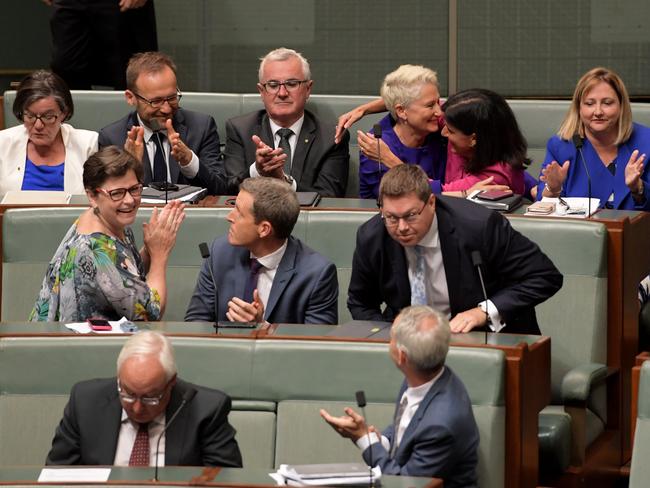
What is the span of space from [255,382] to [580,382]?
0.75 metres

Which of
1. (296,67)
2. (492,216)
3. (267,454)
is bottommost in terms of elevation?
(267,454)

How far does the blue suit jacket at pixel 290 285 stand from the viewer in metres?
2.97

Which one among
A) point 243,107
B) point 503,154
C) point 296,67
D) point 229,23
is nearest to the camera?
point 503,154

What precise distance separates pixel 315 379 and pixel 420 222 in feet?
1.30

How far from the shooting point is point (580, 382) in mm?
2945

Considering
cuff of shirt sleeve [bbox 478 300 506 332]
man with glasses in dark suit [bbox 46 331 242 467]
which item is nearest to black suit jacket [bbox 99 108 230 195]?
cuff of shirt sleeve [bbox 478 300 506 332]

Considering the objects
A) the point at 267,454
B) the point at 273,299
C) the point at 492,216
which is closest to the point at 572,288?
the point at 492,216

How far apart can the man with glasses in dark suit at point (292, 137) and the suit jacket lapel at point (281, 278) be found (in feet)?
2.77

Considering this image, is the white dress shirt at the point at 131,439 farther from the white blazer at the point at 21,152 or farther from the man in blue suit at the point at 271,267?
the white blazer at the point at 21,152

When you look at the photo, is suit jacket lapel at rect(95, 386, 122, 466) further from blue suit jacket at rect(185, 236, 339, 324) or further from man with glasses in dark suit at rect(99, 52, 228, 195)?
man with glasses in dark suit at rect(99, 52, 228, 195)

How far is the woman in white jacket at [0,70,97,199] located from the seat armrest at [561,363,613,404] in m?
1.53

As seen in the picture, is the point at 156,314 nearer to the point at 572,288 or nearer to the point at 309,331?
the point at 309,331

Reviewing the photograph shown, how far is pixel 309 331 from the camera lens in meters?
2.74

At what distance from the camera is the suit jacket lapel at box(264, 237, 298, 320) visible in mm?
2975
